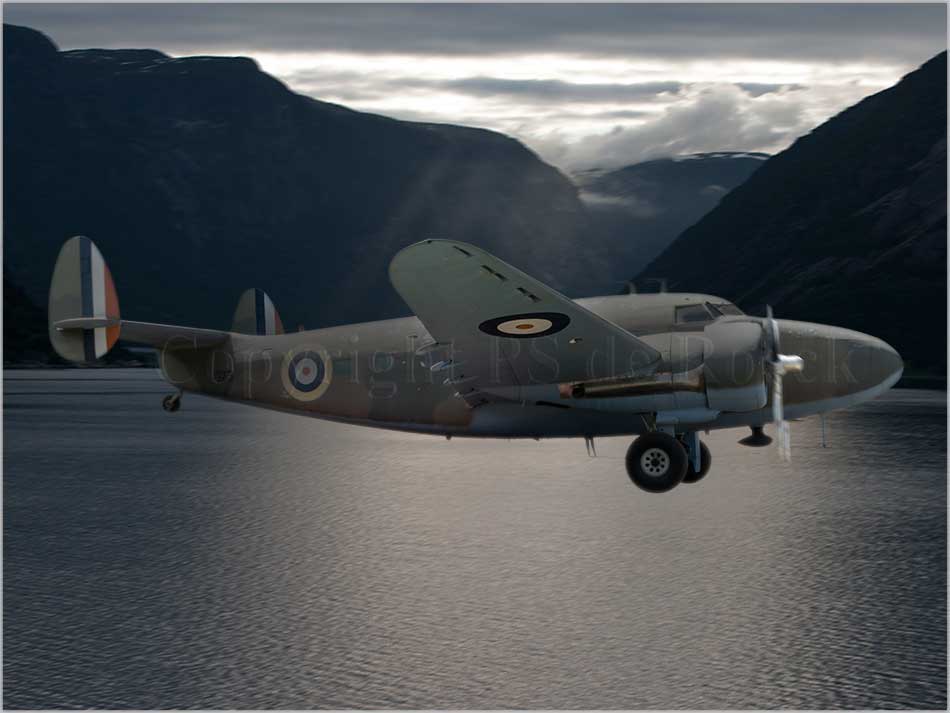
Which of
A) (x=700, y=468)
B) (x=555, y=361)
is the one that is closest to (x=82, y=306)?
(x=555, y=361)

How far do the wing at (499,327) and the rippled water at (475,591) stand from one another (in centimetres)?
630

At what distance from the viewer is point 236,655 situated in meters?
26.4

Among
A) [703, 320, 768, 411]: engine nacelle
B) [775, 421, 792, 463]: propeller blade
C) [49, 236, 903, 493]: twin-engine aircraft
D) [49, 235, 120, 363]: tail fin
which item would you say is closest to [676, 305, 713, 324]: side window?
[49, 236, 903, 493]: twin-engine aircraft

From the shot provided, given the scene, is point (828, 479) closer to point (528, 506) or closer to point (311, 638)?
point (528, 506)

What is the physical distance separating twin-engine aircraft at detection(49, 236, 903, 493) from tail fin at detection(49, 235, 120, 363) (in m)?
0.04

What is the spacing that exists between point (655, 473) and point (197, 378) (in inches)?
601

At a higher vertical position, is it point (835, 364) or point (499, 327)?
point (499, 327)

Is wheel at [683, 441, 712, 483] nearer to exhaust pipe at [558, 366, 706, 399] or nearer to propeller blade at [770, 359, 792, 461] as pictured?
propeller blade at [770, 359, 792, 461]

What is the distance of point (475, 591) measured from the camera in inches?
1185

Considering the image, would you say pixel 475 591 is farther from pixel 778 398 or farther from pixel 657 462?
pixel 778 398

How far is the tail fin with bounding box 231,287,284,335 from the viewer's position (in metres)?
36.6

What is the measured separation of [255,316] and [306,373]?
15.6ft

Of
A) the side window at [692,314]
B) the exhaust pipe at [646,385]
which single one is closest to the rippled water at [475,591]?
the exhaust pipe at [646,385]

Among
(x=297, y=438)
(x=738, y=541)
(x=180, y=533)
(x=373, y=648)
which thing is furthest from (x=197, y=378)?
(x=297, y=438)
